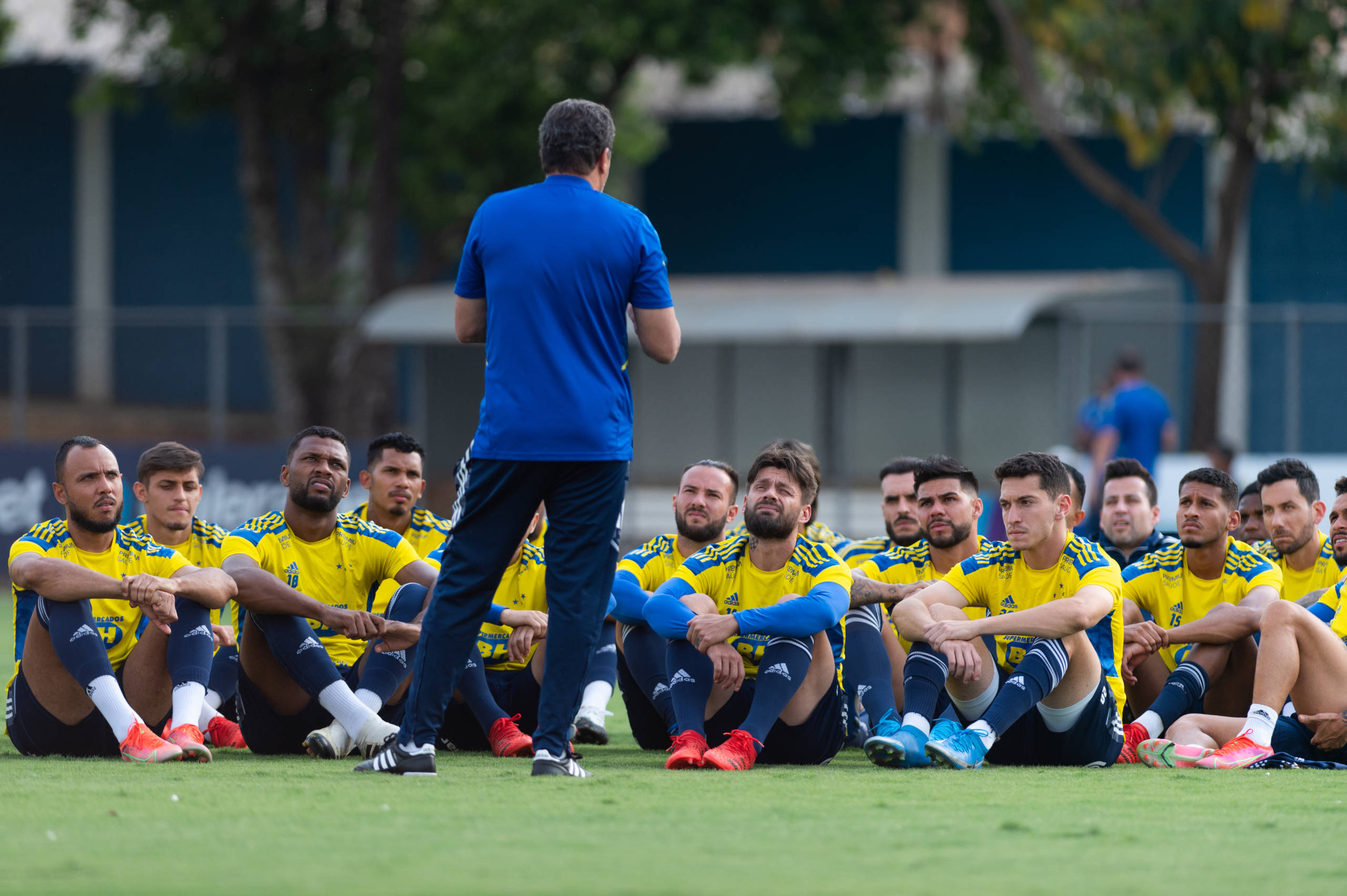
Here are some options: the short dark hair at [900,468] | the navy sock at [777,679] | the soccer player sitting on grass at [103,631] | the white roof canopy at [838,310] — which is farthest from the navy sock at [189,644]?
the white roof canopy at [838,310]

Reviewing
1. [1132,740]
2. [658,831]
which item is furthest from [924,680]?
[658,831]

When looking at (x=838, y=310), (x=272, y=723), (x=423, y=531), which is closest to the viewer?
(x=272, y=723)

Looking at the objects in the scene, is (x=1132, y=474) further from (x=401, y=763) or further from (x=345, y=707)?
(x=401, y=763)

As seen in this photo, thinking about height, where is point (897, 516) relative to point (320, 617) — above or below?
above

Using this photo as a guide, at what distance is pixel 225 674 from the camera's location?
708 cm

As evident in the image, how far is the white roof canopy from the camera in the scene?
1833 cm

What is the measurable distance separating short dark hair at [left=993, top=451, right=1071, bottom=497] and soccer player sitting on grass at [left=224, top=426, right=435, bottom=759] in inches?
86.5

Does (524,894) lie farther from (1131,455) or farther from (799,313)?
(799,313)

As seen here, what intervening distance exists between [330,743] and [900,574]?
2.52 meters

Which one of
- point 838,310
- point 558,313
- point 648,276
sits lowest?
point 558,313

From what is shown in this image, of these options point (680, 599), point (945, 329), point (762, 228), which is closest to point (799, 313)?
point (945, 329)

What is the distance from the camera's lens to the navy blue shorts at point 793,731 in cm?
621

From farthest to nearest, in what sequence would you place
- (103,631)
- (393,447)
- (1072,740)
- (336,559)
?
(393,447) < (336,559) < (103,631) < (1072,740)

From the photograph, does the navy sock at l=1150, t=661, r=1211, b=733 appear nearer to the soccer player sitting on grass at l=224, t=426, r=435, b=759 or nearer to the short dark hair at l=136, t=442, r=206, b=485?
the soccer player sitting on grass at l=224, t=426, r=435, b=759
